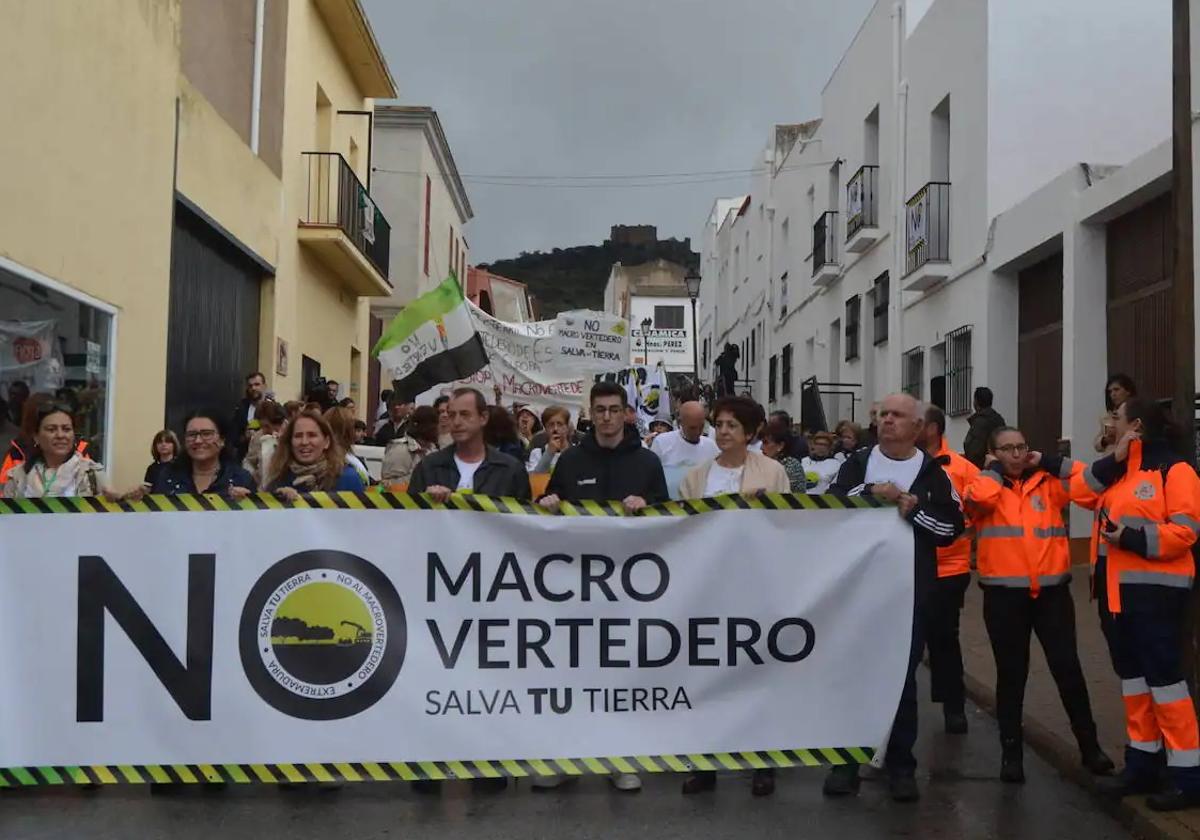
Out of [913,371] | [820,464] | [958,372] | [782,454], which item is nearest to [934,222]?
[958,372]

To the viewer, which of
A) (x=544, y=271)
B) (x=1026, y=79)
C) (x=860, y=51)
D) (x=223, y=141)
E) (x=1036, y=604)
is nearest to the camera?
(x=1036, y=604)

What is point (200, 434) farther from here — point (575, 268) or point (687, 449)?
point (575, 268)

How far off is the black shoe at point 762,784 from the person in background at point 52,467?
384 cm

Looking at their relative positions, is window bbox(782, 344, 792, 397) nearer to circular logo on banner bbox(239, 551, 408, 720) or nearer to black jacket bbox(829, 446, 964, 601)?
black jacket bbox(829, 446, 964, 601)

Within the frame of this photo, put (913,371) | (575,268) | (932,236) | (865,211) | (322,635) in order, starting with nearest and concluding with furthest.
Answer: (322,635)
(932,236)
(913,371)
(865,211)
(575,268)

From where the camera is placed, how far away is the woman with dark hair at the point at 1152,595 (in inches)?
235

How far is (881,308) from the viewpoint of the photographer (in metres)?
22.8

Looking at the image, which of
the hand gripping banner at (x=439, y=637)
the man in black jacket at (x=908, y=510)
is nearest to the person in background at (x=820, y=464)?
the man in black jacket at (x=908, y=510)

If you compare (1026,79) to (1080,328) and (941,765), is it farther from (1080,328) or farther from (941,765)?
(941,765)

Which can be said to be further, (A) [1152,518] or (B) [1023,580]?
(B) [1023,580]

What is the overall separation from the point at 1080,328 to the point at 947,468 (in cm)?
768

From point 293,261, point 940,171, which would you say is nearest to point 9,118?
point 293,261

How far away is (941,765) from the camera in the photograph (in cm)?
720

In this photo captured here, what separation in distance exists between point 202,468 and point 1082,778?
15.3ft
